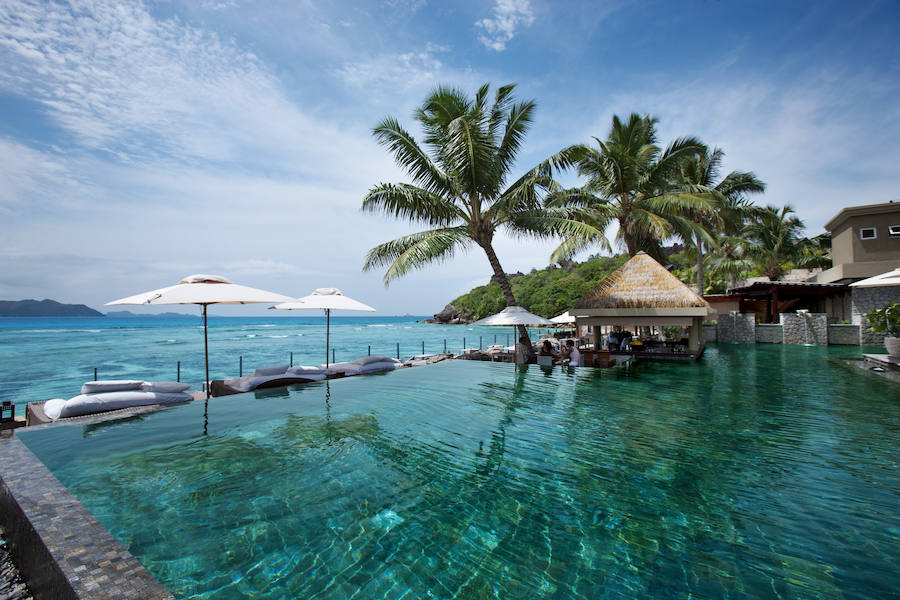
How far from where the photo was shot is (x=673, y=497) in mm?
3871

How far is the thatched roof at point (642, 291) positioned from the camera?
1290 centimetres

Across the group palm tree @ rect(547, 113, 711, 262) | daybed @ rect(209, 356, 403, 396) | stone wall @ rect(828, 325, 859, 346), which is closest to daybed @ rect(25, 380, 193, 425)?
daybed @ rect(209, 356, 403, 396)

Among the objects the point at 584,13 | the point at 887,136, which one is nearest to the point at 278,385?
the point at 584,13

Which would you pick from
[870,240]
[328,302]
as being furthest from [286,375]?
[870,240]

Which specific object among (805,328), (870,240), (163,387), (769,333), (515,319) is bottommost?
(163,387)

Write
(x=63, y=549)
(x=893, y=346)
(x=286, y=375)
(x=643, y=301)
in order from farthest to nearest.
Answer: (x=643, y=301) < (x=893, y=346) < (x=286, y=375) < (x=63, y=549)

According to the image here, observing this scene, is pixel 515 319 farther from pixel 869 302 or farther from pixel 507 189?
pixel 869 302

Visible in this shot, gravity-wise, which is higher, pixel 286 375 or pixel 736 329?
pixel 736 329

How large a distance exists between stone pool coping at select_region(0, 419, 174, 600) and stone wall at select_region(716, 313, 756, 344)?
27.5m

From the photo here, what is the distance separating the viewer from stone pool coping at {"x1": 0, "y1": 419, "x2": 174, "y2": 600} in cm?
217

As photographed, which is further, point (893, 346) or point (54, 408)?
point (893, 346)

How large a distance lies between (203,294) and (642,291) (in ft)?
42.5

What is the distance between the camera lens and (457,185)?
40.4 feet

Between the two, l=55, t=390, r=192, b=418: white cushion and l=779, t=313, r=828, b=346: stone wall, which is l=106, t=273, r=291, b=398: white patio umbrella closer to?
l=55, t=390, r=192, b=418: white cushion
